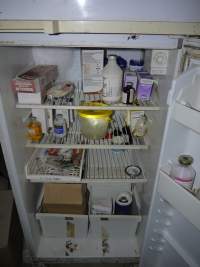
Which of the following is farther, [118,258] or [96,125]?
[118,258]

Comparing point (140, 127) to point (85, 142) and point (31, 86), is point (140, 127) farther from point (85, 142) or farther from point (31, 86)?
point (31, 86)

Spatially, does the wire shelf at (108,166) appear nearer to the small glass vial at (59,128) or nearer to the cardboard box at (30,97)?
the small glass vial at (59,128)

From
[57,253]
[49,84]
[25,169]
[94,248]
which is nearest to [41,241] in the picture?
[57,253]

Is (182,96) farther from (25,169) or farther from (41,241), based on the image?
(41,241)

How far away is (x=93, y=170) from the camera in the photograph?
1410 millimetres

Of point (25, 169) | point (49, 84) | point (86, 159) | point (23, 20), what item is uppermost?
point (23, 20)

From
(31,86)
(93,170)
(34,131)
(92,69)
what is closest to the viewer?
(31,86)

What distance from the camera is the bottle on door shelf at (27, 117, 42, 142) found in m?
1.20

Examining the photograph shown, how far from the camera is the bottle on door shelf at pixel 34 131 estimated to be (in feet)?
3.92

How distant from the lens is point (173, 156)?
870mm

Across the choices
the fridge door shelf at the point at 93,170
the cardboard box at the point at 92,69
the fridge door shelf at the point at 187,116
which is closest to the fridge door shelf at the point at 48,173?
the fridge door shelf at the point at 93,170

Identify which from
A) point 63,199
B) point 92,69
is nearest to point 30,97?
point 92,69

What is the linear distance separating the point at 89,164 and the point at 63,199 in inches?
11.7

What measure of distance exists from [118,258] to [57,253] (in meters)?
0.44
